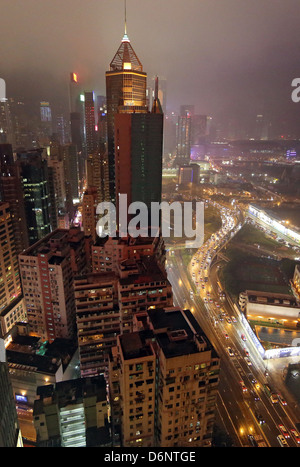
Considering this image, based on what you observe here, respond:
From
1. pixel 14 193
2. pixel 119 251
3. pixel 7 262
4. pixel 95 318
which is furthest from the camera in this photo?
pixel 14 193

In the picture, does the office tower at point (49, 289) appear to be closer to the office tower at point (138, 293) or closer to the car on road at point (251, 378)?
the office tower at point (138, 293)

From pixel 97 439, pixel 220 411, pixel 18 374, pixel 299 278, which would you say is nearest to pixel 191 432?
pixel 97 439

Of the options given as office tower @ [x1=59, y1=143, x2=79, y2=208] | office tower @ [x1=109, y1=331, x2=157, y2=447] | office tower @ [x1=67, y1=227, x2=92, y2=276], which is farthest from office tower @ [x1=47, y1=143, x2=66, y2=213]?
office tower @ [x1=109, y1=331, x2=157, y2=447]

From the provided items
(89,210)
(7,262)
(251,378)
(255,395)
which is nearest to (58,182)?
(89,210)

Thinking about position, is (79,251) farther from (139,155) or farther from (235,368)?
(235,368)

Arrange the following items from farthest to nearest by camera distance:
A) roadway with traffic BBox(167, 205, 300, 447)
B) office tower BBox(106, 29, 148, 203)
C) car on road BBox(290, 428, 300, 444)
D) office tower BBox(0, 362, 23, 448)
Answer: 1. office tower BBox(106, 29, 148, 203)
2. roadway with traffic BBox(167, 205, 300, 447)
3. car on road BBox(290, 428, 300, 444)
4. office tower BBox(0, 362, 23, 448)

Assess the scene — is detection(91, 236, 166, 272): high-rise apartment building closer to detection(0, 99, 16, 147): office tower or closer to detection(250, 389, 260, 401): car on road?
detection(250, 389, 260, 401): car on road

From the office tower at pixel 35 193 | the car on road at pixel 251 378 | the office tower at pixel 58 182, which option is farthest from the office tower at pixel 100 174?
the car on road at pixel 251 378
